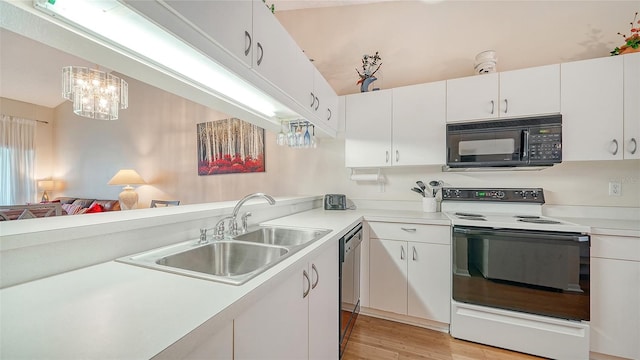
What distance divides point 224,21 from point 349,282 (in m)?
1.67

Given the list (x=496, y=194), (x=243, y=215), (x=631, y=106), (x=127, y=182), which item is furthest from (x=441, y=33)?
(x=127, y=182)

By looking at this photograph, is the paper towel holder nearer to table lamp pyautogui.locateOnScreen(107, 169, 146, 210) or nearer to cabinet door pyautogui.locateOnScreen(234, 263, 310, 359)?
cabinet door pyautogui.locateOnScreen(234, 263, 310, 359)

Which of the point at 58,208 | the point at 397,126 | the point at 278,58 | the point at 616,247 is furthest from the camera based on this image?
the point at 58,208

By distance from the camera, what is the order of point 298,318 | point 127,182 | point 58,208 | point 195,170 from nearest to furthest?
1. point 298,318
2. point 58,208
3. point 195,170
4. point 127,182

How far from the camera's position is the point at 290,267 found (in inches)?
33.0

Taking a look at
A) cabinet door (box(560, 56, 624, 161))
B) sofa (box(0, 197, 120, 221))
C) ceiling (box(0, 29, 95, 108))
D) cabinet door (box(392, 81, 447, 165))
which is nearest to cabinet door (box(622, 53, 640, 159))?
cabinet door (box(560, 56, 624, 161))

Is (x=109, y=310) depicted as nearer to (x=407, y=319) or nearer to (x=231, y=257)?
(x=231, y=257)

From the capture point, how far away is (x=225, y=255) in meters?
1.19

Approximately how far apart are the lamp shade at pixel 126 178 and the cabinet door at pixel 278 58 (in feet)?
12.6

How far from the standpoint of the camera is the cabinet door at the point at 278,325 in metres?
0.65

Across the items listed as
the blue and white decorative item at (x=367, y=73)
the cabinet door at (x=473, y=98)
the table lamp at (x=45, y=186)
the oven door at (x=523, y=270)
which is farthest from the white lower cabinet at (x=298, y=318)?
the table lamp at (x=45, y=186)

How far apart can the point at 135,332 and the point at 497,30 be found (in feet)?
10.4

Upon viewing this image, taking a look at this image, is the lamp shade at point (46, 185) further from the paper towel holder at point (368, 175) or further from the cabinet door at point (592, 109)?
the cabinet door at point (592, 109)

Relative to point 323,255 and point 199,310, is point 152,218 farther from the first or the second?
point 323,255
